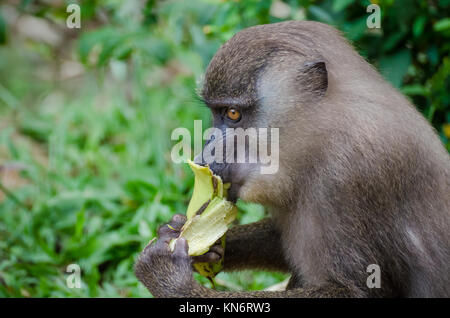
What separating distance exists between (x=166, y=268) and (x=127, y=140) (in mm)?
3956

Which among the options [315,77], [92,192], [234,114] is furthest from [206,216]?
[92,192]

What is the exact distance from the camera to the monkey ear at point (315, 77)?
11.2 feet

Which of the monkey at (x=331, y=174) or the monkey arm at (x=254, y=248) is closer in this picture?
the monkey at (x=331, y=174)

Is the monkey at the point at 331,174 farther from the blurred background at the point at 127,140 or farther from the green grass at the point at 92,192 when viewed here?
the blurred background at the point at 127,140

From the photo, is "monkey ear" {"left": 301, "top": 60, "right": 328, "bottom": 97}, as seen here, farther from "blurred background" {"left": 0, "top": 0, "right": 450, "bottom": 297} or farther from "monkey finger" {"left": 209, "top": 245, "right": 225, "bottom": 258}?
"monkey finger" {"left": 209, "top": 245, "right": 225, "bottom": 258}

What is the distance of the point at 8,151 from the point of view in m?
6.95

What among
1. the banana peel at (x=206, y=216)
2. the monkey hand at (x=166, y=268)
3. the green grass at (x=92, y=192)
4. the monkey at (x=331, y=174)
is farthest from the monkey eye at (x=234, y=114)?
the monkey hand at (x=166, y=268)

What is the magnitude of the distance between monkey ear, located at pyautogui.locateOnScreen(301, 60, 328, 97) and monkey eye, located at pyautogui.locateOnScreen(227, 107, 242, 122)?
1.33 ft

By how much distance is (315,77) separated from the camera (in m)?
3.42

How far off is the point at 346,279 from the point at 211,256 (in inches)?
33.4

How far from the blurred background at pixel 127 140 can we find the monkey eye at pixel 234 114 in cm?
128

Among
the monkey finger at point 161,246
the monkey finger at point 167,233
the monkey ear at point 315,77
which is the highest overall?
the monkey ear at point 315,77

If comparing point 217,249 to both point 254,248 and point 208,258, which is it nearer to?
point 208,258
